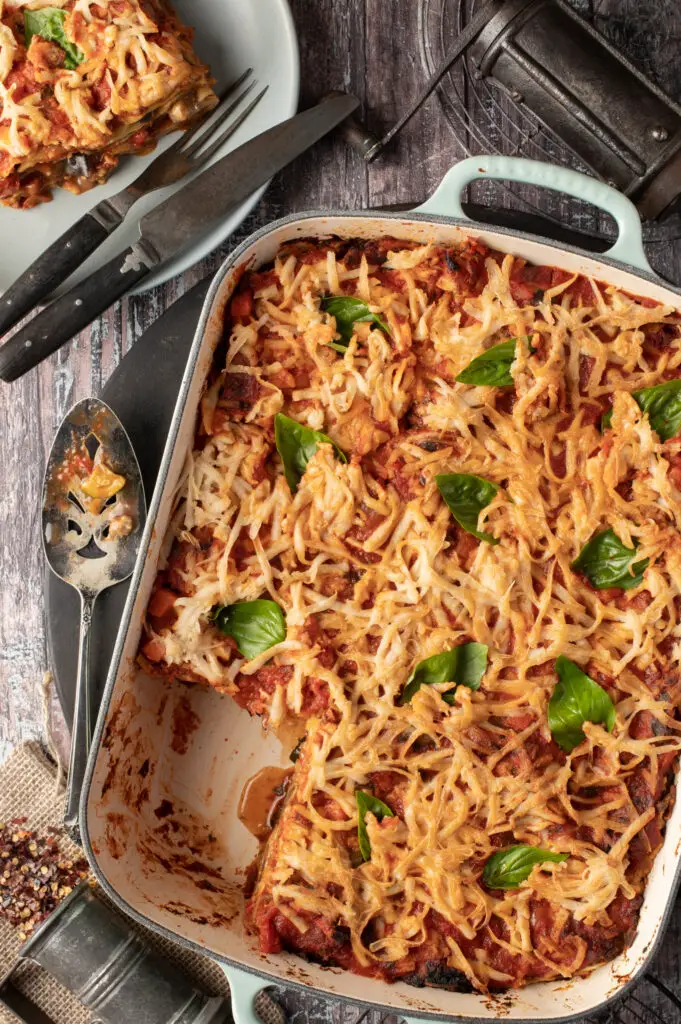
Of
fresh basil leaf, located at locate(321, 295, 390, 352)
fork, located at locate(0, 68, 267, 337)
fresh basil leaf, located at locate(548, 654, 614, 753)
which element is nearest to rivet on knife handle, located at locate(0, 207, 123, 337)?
fork, located at locate(0, 68, 267, 337)

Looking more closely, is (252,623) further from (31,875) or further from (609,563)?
(31,875)

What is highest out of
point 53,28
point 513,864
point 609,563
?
point 53,28

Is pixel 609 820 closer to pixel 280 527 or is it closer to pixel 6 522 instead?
pixel 280 527

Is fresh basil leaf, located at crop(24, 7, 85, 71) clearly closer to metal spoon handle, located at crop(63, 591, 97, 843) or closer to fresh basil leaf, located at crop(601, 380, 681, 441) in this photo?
metal spoon handle, located at crop(63, 591, 97, 843)

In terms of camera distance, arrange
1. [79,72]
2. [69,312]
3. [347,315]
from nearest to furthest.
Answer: [347,315]
[79,72]
[69,312]

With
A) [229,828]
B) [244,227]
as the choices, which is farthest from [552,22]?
[229,828]

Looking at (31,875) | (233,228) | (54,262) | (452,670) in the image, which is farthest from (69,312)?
(31,875)
